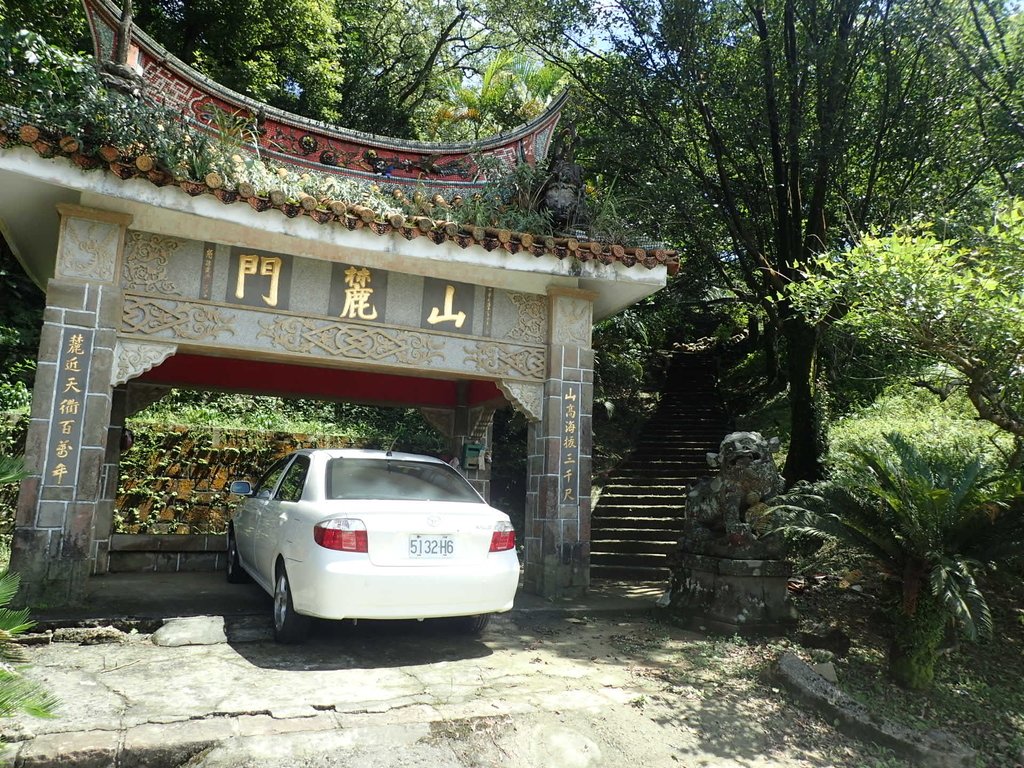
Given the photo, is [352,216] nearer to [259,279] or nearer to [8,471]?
[259,279]

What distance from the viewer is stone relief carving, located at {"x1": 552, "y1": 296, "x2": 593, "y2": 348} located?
767cm

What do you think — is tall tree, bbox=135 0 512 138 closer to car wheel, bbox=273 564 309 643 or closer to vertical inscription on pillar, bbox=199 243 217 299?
vertical inscription on pillar, bbox=199 243 217 299

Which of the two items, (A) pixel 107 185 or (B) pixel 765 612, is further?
(B) pixel 765 612

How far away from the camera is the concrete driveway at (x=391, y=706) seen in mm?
3268

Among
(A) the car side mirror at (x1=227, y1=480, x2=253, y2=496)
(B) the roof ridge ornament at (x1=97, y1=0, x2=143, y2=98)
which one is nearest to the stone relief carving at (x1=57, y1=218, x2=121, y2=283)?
(B) the roof ridge ornament at (x1=97, y1=0, x2=143, y2=98)

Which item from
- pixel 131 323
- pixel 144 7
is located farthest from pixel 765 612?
pixel 144 7

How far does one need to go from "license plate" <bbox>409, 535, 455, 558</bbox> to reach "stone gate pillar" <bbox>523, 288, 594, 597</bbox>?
264 centimetres

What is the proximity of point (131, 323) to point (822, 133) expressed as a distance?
28.3 ft

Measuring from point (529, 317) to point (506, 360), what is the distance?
56 centimetres

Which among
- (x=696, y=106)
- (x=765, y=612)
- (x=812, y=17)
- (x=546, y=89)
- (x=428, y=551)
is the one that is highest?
(x=546, y=89)

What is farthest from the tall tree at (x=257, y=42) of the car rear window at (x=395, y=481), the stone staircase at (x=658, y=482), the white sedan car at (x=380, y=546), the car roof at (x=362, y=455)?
the white sedan car at (x=380, y=546)

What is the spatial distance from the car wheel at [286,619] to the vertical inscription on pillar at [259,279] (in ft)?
8.79

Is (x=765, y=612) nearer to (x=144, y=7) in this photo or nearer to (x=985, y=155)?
(x=985, y=155)

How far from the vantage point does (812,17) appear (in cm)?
928
